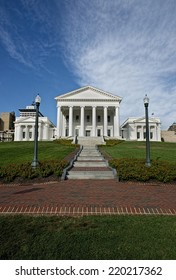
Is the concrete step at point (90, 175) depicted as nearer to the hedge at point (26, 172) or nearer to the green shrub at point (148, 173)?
the hedge at point (26, 172)

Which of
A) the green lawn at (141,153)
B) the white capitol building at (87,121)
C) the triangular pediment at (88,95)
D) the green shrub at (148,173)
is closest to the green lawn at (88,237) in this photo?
the green shrub at (148,173)

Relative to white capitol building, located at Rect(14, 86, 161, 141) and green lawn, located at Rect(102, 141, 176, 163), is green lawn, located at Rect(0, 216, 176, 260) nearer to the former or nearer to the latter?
green lawn, located at Rect(102, 141, 176, 163)

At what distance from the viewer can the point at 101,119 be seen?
216ft

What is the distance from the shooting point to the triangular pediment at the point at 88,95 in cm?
5784

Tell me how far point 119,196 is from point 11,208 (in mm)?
3673

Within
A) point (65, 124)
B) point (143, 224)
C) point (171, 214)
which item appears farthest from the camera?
point (65, 124)

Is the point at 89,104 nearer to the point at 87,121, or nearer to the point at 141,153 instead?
the point at 87,121

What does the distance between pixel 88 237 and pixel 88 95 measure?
57064mm

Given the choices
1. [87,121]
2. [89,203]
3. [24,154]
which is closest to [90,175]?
[89,203]

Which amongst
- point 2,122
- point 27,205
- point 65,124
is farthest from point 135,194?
point 2,122

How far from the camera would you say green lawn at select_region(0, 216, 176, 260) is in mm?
3062

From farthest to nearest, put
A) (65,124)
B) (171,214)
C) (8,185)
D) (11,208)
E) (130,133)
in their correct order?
(130,133)
(65,124)
(8,185)
(11,208)
(171,214)

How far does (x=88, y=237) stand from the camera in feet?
11.8
